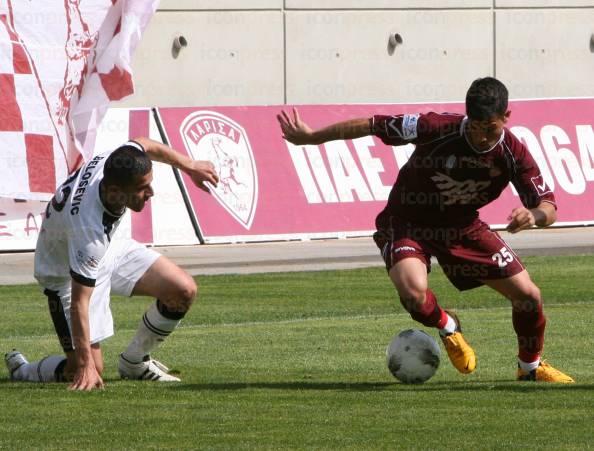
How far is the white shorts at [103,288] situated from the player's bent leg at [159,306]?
0.07 meters

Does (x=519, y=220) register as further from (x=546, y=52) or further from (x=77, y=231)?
(x=546, y=52)

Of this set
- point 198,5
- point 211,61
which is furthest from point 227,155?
point 198,5

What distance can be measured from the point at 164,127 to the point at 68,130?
1355mm

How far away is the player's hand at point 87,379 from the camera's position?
9453 millimetres

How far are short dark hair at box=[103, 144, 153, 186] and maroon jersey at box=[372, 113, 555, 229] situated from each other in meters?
1.44

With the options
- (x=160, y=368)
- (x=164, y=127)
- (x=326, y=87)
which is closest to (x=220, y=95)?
(x=326, y=87)

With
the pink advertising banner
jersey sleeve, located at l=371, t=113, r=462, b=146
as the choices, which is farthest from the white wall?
jersey sleeve, located at l=371, t=113, r=462, b=146

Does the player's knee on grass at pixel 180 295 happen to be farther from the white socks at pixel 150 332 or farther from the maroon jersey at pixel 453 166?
the maroon jersey at pixel 453 166

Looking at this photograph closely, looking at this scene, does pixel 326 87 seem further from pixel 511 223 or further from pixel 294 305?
pixel 511 223

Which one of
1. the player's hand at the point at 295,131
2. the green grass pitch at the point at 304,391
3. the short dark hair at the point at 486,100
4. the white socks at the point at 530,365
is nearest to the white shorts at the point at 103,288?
the green grass pitch at the point at 304,391

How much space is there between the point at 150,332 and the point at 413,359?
5.47 feet

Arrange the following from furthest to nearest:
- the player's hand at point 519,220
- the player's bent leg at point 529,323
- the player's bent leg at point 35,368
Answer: the player's bent leg at point 35,368 → the player's bent leg at point 529,323 → the player's hand at point 519,220

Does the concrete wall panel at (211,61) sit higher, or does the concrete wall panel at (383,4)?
the concrete wall panel at (383,4)

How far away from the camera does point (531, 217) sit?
9.19m
